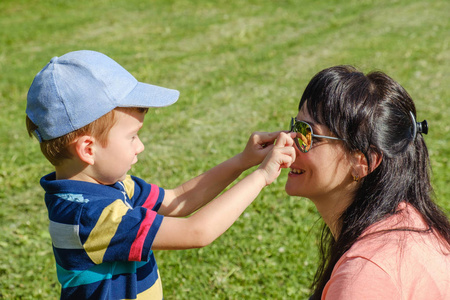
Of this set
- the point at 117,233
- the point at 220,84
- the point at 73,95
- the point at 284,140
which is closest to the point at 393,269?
the point at 284,140

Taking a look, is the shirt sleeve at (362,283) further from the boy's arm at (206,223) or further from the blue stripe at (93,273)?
the blue stripe at (93,273)

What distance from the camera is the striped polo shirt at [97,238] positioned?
241 centimetres

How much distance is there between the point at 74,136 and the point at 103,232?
52 centimetres

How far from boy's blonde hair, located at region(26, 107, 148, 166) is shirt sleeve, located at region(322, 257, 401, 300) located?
4.39 feet

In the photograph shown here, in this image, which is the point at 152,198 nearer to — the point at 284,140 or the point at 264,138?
the point at 264,138

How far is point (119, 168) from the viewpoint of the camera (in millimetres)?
2609

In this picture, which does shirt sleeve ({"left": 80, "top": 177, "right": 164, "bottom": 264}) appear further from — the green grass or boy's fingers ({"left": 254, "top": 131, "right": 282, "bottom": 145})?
the green grass

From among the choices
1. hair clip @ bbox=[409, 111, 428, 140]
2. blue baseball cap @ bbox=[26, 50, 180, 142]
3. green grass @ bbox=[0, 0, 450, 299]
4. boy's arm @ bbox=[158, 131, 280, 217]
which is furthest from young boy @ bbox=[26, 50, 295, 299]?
green grass @ bbox=[0, 0, 450, 299]

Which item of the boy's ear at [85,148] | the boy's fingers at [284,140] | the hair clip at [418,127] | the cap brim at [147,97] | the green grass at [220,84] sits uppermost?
the cap brim at [147,97]

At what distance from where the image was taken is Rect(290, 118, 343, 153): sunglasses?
2939 millimetres

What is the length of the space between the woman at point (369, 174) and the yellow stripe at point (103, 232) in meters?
1.07

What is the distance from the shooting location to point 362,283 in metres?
2.26

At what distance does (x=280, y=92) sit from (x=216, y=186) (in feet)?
18.2

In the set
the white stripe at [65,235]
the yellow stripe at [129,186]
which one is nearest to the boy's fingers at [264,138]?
the yellow stripe at [129,186]
